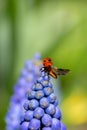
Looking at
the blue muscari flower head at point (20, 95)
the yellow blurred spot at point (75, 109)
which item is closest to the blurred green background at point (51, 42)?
the yellow blurred spot at point (75, 109)

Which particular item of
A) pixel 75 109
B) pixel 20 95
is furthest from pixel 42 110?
pixel 75 109

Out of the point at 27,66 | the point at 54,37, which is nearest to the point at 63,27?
the point at 54,37

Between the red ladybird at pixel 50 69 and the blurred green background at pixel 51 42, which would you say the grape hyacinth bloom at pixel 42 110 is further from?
the blurred green background at pixel 51 42

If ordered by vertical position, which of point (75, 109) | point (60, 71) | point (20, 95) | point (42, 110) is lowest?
point (42, 110)

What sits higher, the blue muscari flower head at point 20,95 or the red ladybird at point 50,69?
the blue muscari flower head at point 20,95

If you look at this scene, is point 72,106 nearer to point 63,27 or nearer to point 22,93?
point 63,27

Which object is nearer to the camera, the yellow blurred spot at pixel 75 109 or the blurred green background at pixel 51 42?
the yellow blurred spot at pixel 75 109

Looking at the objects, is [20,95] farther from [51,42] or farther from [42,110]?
[51,42]

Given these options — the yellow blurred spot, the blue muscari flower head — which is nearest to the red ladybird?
the blue muscari flower head
